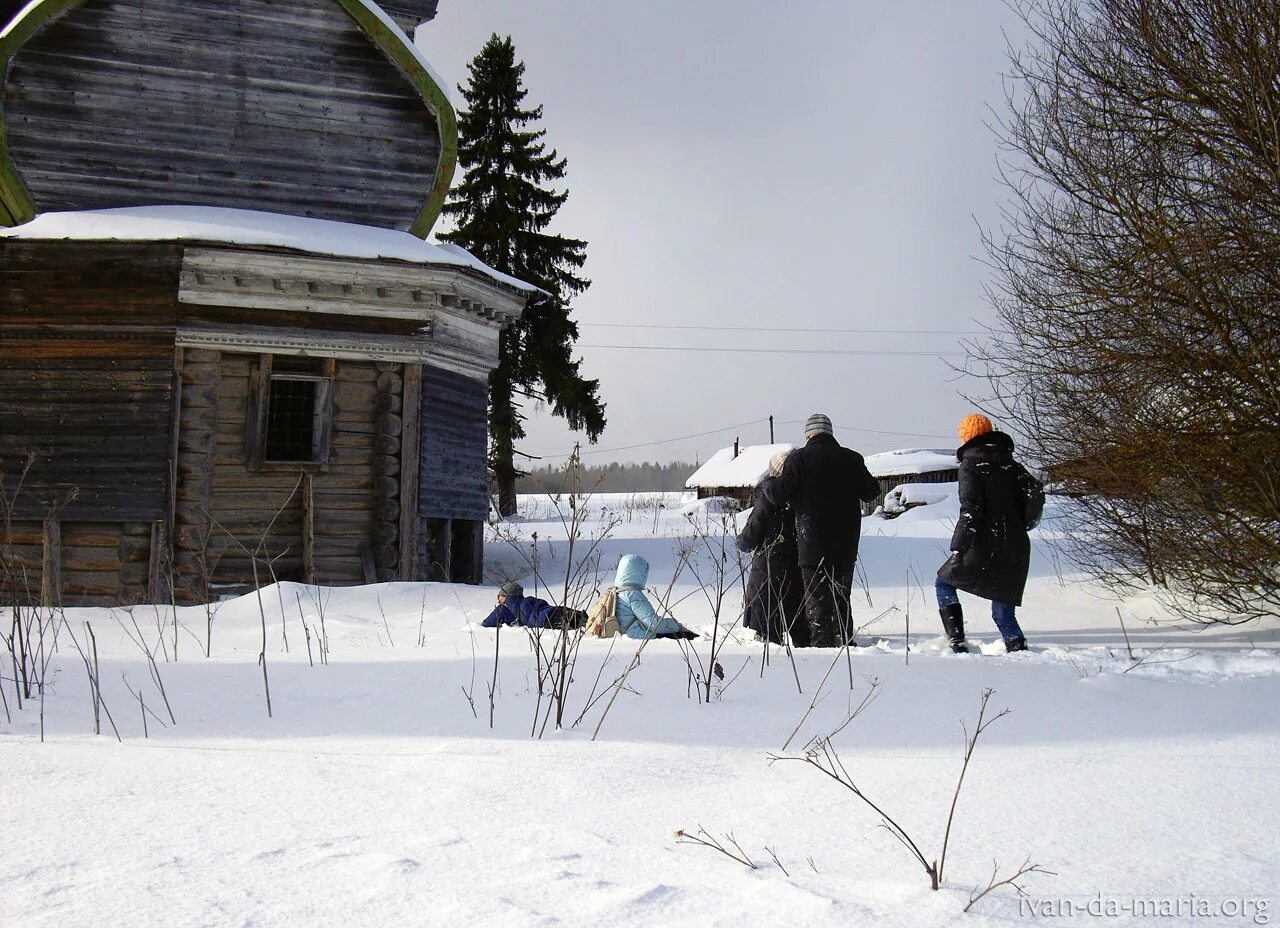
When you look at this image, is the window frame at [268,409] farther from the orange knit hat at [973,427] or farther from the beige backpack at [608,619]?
the orange knit hat at [973,427]

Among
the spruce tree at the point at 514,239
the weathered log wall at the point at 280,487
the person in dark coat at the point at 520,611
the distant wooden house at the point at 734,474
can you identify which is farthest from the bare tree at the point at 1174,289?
the distant wooden house at the point at 734,474

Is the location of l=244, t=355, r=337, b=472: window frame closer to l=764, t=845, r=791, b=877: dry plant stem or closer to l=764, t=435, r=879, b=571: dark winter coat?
l=764, t=435, r=879, b=571: dark winter coat

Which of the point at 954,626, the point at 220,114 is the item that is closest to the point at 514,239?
the point at 220,114

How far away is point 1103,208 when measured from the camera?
7.28 meters

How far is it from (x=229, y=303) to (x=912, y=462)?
3147cm

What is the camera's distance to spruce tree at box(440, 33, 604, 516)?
2348 centimetres

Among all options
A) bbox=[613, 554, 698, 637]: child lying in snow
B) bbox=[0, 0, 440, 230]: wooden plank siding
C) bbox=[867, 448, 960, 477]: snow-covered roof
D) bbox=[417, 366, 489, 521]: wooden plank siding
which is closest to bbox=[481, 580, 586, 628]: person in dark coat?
bbox=[613, 554, 698, 637]: child lying in snow

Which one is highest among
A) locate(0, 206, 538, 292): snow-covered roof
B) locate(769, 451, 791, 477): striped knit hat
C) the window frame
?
locate(0, 206, 538, 292): snow-covered roof

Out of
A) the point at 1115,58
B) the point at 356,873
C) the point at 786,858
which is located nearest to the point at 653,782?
the point at 786,858

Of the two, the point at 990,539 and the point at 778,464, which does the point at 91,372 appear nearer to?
the point at 778,464

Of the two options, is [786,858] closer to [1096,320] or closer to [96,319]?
[1096,320]

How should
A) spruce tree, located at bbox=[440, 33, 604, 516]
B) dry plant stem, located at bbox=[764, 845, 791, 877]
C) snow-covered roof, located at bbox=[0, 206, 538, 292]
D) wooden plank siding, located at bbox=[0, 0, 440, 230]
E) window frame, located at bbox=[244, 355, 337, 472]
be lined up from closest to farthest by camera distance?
dry plant stem, located at bbox=[764, 845, 791, 877], snow-covered roof, located at bbox=[0, 206, 538, 292], window frame, located at bbox=[244, 355, 337, 472], wooden plank siding, located at bbox=[0, 0, 440, 230], spruce tree, located at bbox=[440, 33, 604, 516]

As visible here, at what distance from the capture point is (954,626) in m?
6.53

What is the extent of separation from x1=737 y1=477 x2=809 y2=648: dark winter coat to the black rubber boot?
Result: 951 millimetres
